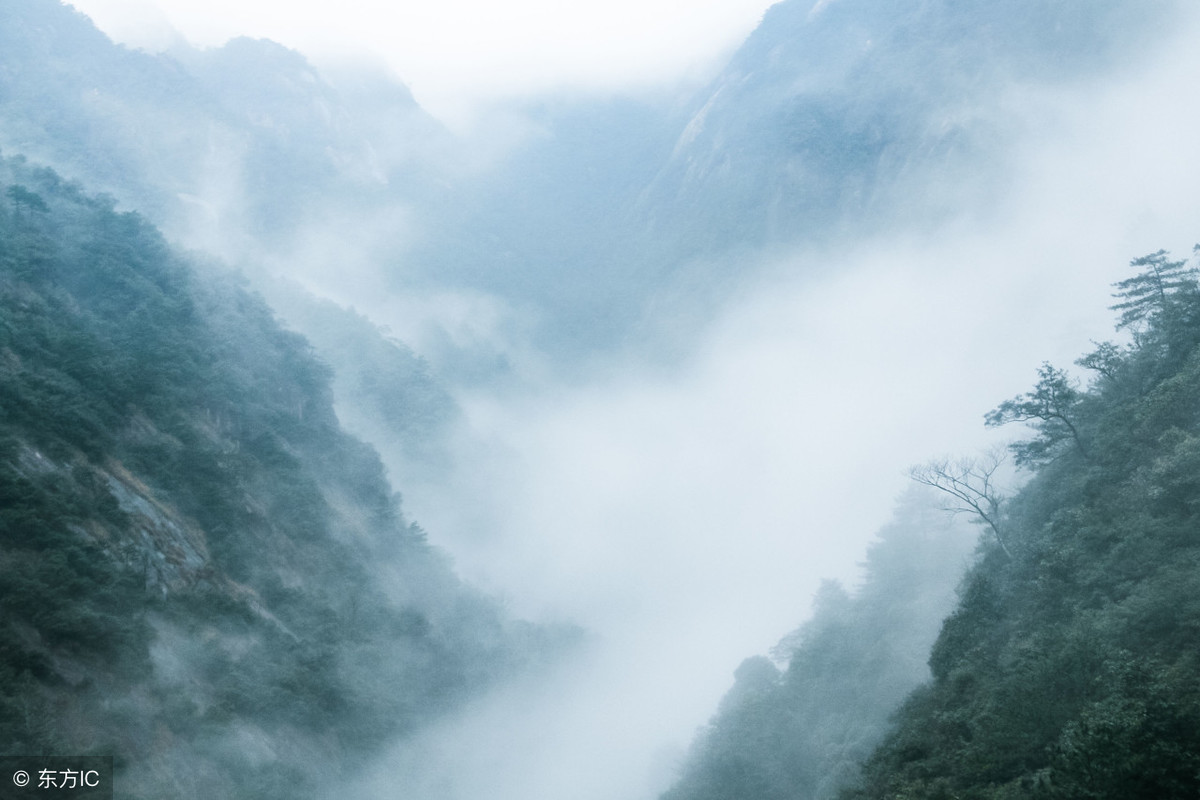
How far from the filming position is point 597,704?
256ft

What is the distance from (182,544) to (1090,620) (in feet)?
111

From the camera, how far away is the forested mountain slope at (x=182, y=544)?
73.8ft

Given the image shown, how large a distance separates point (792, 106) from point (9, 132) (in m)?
118

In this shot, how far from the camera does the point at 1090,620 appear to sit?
59.9 ft

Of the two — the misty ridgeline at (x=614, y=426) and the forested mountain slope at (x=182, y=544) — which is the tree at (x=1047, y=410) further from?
the forested mountain slope at (x=182, y=544)

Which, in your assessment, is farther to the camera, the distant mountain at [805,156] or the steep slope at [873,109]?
the distant mountain at [805,156]

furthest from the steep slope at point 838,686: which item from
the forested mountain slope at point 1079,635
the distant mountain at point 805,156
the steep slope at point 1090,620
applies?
the distant mountain at point 805,156

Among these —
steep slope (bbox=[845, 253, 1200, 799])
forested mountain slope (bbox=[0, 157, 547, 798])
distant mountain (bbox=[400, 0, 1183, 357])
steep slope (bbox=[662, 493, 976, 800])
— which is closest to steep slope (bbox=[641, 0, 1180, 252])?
distant mountain (bbox=[400, 0, 1183, 357])

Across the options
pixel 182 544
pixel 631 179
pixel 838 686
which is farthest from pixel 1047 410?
pixel 631 179

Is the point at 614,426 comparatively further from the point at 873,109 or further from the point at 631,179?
the point at 631,179

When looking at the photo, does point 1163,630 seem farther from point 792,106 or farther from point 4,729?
point 792,106

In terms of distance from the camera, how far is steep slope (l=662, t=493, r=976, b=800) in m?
40.1

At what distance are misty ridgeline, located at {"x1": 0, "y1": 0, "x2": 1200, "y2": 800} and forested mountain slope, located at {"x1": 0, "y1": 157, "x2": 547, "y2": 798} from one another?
0.76 ft

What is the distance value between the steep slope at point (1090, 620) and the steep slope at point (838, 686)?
41.5 ft
